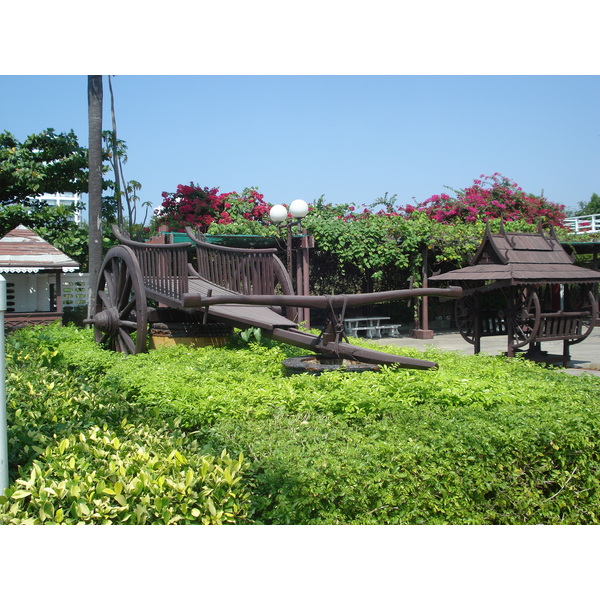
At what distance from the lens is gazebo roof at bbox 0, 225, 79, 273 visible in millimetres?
12211

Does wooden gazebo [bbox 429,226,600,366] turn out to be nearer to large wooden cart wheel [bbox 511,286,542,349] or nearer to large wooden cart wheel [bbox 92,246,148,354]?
large wooden cart wheel [bbox 511,286,542,349]

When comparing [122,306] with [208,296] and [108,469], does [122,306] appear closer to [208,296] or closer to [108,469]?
[208,296]

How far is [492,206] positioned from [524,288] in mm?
9000

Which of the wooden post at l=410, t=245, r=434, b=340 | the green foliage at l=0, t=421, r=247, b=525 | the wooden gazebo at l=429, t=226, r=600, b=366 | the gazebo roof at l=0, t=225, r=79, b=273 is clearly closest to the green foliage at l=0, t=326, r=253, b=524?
the green foliage at l=0, t=421, r=247, b=525

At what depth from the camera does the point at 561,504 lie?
3.35 m

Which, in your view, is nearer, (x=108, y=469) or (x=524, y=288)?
(x=108, y=469)

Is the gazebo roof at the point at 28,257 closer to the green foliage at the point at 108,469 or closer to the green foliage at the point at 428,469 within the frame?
the green foliage at the point at 108,469

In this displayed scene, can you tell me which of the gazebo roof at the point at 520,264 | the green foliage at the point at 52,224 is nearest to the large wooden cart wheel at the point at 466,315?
the gazebo roof at the point at 520,264

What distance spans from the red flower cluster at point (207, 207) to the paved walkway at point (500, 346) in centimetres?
467

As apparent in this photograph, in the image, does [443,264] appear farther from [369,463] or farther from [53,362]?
[369,463]

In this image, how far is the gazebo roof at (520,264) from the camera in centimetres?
916

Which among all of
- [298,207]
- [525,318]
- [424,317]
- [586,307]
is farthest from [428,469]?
[424,317]

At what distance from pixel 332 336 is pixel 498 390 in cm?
146

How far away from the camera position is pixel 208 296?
227 inches
